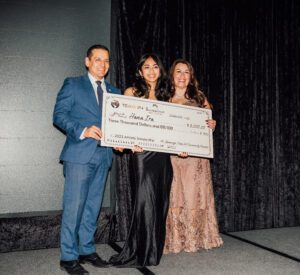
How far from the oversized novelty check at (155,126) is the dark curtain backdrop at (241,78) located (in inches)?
28.7

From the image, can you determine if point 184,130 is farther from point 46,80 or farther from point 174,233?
point 46,80

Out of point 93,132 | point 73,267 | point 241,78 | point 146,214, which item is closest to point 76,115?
point 93,132

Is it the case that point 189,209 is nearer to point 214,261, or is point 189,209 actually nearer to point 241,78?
point 214,261

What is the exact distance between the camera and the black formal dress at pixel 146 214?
7.79ft

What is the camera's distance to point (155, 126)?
8.13 ft

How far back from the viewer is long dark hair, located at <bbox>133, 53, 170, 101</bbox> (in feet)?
8.37

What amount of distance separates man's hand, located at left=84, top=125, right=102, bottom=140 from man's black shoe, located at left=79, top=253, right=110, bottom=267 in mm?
823

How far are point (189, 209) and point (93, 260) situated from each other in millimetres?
828

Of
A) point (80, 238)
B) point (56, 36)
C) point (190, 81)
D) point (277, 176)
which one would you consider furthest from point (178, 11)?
point (80, 238)

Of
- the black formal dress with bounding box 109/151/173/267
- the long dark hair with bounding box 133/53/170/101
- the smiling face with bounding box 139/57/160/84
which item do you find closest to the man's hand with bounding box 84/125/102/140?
the black formal dress with bounding box 109/151/173/267

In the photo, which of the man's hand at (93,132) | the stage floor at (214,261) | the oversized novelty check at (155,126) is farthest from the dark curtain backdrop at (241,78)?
the man's hand at (93,132)

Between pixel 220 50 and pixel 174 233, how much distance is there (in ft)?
6.06

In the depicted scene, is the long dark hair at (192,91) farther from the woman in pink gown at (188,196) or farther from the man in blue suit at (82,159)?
the man in blue suit at (82,159)

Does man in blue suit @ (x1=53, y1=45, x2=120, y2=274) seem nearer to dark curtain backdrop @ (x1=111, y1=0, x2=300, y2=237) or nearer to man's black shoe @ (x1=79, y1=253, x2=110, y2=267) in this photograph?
man's black shoe @ (x1=79, y1=253, x2=110, y2=267)
